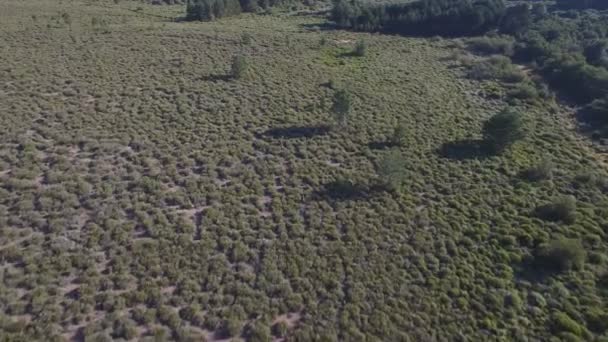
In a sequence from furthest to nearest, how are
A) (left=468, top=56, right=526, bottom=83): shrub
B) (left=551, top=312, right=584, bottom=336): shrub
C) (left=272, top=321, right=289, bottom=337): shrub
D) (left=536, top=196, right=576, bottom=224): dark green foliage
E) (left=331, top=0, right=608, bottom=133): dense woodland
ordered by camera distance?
(left=331, top=0, right=608, bottom=133): dense woodland, (left=468, top=56, right=526, bottom=83): shrub, (left=536, top=196, right=576, bottom=224): dark green foliage, (left=551, top=312, right=584, bottom=336): shrub, (left=272, top=321, right=289, bottom=337): shrub

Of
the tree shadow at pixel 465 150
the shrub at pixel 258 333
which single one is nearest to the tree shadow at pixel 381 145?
the tree shadow at pixel 465 150

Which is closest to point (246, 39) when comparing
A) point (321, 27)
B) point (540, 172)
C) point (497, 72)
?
point (321, 27)

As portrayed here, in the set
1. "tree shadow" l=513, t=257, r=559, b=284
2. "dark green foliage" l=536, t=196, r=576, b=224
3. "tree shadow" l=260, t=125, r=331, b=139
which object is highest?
"tree shadow" l=260, t=125, r=331, b=139

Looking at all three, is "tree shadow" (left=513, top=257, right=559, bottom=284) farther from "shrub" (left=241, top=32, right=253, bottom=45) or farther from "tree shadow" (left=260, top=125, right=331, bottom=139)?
"shrub" (left=241, top=32, right=253, bottom=45)

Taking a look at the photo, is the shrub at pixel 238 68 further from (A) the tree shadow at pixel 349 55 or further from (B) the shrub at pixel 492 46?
(B) the shrub at pixel 492 46

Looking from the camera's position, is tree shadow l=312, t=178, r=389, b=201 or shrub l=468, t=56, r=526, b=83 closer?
tree shadow l=312, t=178, r=389, b=201

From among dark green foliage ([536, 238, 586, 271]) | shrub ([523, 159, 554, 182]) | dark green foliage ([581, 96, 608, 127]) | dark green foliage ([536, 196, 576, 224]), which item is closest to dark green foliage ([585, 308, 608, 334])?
dark green foliage ([536, 238, 586, 271])

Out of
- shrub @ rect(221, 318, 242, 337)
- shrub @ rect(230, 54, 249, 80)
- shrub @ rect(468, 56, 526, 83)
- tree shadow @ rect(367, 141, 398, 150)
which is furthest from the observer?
shrub @ rect(468, 56, 526, 83)
